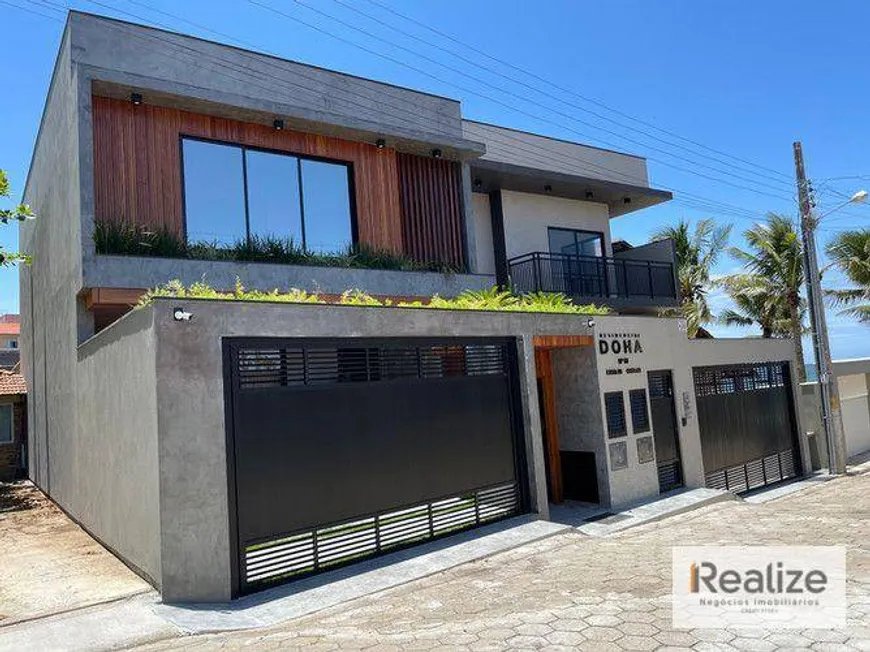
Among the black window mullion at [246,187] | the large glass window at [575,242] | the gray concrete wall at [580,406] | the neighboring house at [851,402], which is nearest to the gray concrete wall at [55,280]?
the black window mullion at [246,187]

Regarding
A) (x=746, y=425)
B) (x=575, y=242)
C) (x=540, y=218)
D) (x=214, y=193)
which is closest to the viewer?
(x=214, y=193)

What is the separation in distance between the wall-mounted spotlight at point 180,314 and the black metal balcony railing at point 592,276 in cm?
958

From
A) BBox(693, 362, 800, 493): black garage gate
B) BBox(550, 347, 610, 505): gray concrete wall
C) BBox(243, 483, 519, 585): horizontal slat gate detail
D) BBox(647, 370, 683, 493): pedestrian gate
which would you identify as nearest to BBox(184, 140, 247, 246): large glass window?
BBox(243, 483, 519, 585): horizontal slat gate detail

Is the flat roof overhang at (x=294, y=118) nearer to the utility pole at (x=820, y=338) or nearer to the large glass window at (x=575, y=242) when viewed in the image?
the large glass window at (x=575, y=242)

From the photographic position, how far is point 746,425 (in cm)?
1438

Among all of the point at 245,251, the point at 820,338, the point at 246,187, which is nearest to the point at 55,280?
the point at 245,251

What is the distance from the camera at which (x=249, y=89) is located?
1118cm

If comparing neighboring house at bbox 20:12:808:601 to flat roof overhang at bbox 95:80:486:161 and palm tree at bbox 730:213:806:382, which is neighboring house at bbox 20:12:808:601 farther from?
palm tree at bbox 730:213:806:382

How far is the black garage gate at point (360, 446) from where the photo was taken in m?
6.61

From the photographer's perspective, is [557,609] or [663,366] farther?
[663,366]

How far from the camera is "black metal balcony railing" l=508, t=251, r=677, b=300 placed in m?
15.2

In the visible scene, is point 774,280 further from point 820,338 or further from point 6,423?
point 6,423

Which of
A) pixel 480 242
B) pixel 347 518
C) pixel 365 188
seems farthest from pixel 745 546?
pixel 480 242

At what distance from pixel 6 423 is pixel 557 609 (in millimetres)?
18996
